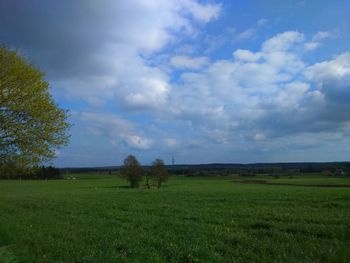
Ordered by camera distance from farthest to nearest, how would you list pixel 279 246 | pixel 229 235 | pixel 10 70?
pixel 10 70 < pixel 229 235 < pixel 279 246

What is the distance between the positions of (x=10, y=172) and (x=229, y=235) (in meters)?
17.7

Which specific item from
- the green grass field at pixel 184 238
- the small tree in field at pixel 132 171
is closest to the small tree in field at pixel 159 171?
the small tree in field at pixel 132 171

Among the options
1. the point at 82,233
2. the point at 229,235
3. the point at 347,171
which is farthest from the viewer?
the point at 347,171

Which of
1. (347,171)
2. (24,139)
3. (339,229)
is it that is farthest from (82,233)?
(347,171)

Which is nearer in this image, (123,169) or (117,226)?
(117,226)

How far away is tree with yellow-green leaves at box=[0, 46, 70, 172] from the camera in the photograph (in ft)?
73.0

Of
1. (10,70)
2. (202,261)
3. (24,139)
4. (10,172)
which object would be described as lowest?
(202,261)

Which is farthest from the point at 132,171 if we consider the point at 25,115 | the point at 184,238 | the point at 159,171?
the point at 184,238

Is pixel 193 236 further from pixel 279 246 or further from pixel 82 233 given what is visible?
pixel 82 233

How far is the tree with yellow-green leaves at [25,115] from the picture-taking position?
22266mm

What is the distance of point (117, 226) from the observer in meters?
15.2

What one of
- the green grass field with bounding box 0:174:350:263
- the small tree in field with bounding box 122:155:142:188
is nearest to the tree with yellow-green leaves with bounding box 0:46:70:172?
the green grass field with bounding box 0:174:350:263

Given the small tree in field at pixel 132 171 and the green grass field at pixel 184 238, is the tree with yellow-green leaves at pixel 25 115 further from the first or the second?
the small tree in field at pixel 132 171

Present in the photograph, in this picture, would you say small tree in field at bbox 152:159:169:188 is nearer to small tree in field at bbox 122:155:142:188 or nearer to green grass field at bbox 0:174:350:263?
small tree in field at bbox 122:155:142:188
